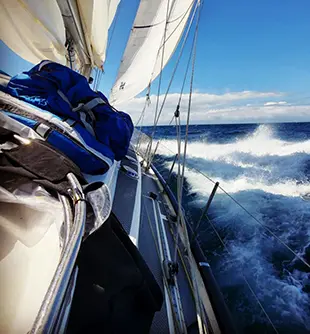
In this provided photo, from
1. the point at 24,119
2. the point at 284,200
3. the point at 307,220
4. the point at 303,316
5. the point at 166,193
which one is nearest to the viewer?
the point at 24,119

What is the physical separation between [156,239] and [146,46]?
277cm

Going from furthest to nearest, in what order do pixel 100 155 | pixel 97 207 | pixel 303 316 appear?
pixel 303 316 < pixel 100 155 < pixel 97 207

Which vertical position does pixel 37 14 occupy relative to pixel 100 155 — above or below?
above

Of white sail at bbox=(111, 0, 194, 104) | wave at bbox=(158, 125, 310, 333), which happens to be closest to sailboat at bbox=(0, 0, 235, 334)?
wave at bbox=(158, 125, 310, 333)

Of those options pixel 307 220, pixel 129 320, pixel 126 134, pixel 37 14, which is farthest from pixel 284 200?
pixel 37 14

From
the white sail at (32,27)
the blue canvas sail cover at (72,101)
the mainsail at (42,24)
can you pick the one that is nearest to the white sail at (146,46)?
the mainsail at (42,24)

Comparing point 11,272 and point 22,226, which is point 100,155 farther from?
point 11,272

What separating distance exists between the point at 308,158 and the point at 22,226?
832cm

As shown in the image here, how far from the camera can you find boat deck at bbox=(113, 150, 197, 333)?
846 mm

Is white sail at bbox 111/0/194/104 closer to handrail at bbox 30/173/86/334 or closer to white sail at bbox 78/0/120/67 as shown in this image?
white sail at bbox 78/0/120/67

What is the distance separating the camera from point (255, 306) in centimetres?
165

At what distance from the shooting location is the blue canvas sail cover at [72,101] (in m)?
0.85

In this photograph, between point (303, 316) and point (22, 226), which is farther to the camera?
point (303, 316)

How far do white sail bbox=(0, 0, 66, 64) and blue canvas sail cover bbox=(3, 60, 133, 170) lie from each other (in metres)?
0.19
